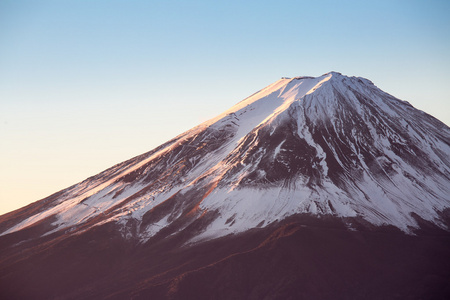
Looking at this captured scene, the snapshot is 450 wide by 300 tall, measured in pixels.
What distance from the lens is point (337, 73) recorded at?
146125 millimetres

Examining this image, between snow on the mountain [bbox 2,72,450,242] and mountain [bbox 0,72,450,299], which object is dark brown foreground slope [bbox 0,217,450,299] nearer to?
mountain [bbox 0,72,450,299]

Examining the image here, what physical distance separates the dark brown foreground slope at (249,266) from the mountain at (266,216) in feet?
0.78

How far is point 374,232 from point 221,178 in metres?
33.7

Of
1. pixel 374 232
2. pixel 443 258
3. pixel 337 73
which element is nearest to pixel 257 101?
pixel 337 73

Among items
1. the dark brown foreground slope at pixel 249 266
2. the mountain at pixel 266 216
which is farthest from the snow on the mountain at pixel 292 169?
the dark brown foreground slope at pixel 249 266

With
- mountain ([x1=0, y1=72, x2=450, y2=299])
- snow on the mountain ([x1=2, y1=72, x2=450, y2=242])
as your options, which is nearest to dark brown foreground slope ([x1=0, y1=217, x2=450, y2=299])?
mountain ([x1=0, y1=72, x2=450, y2=299])

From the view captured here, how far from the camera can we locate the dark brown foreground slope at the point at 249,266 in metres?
72.6

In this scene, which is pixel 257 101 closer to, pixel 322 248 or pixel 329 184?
pixel 329 184

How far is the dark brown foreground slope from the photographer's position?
7256 centimetres

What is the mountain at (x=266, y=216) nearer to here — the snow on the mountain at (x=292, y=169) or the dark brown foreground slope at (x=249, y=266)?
the dark brown foreground slope at (x=249, y=266)

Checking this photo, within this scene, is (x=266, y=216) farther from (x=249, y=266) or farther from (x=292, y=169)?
(x=292, y=169)

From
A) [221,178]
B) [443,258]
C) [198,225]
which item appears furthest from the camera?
[221,178]

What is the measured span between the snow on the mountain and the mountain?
353mm

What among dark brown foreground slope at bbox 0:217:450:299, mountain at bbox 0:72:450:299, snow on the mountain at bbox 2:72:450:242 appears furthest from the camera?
snow on the mountain at bbox 2:72:450:242
